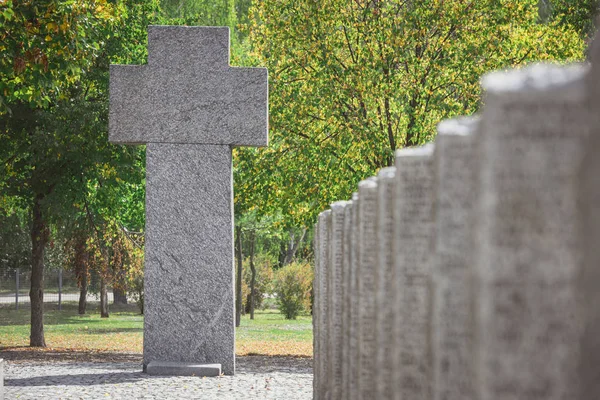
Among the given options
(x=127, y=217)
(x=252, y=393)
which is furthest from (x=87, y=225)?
(x=252, y=393)

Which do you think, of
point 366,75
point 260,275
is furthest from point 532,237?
point 260,275

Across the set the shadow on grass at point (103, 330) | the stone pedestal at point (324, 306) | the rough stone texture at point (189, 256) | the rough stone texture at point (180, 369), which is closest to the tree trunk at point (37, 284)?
the shadow on grass at point (103, 330)

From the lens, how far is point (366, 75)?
1484 cm

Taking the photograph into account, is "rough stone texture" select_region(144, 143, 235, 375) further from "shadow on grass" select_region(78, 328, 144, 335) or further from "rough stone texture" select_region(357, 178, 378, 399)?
"shadow on grass" select_region(78, 328, 144, 335)

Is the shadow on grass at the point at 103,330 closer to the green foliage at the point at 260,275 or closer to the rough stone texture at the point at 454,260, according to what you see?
the green foliage at the point at 260,275

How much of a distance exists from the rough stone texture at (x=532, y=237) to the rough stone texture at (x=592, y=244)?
0.09 metres

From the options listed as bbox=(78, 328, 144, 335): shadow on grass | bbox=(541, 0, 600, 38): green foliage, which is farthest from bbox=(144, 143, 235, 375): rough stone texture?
bbox=(78, 328, 144, 335): shadow on grass

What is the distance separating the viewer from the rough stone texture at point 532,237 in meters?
1.15

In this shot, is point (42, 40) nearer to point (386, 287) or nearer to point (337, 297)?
point (337, 297)

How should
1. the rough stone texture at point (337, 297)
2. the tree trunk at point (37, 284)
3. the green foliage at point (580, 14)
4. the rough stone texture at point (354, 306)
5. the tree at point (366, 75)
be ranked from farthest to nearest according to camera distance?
the tree trunk at point (37, 284) < the green foliage at point (580, 14) < the tree at point (366, 75) < the rough stone texture at point (337, 297) < the rough stone texture at point (354, 306)

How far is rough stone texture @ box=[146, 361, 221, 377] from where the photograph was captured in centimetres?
928

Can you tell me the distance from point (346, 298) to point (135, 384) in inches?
210

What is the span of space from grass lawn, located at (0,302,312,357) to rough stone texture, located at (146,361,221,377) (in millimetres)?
6257

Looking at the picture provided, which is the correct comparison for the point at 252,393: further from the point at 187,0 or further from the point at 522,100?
the point at 187,0
